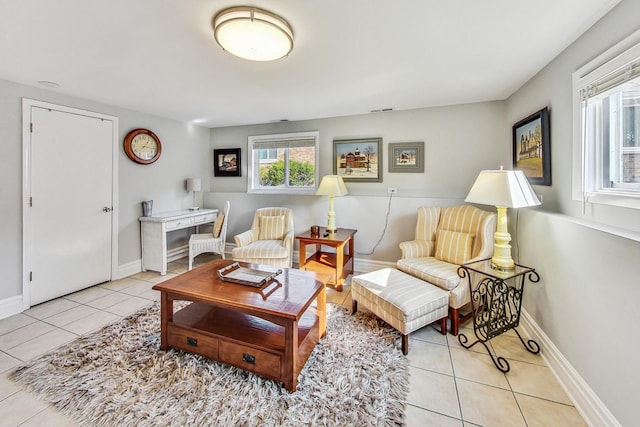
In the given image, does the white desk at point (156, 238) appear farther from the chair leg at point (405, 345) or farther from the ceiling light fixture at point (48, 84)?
the chair leg at point (405, 345)

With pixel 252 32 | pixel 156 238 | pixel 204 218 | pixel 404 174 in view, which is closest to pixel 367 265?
pixel 404 174

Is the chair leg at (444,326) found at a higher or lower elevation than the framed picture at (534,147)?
lower

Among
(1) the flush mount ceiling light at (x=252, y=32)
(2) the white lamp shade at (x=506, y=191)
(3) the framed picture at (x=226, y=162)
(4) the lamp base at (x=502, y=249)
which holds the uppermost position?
(1) the flush mount ceiling light at (x=252, y=32)

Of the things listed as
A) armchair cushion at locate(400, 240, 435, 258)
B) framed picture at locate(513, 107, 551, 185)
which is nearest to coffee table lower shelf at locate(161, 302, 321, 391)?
armchair cushion at locate(400, 240, 435, 258)

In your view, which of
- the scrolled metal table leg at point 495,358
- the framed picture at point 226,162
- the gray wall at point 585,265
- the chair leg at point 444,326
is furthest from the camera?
the framed picture at point 226,162

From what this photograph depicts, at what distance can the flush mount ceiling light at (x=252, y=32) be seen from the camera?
1479 mm

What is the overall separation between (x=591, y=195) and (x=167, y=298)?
2.86 metres

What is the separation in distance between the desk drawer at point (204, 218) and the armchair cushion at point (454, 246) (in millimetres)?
3419

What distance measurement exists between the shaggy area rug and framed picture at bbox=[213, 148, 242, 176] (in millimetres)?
2961

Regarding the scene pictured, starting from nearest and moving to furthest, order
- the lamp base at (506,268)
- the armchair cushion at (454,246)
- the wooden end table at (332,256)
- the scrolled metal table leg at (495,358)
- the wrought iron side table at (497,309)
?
the scrolled metal table leg at (495,358) < the wrought iron side table at (497,309) < the lamp base at (506,268) < the armchair cushion at (454,246) < the wooden end table at (332,256)

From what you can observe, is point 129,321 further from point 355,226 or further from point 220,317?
point 355,226

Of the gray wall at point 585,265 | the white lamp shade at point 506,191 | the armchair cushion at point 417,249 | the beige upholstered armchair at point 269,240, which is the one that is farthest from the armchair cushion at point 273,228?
the gray wall at point 585,265

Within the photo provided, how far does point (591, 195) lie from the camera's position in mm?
1626

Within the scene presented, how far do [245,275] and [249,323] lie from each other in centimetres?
36
